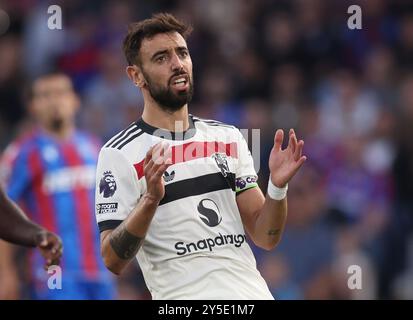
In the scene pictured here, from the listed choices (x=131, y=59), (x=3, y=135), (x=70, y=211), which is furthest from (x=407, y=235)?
(x=131, y=59)

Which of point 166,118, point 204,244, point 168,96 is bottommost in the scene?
point 204,244

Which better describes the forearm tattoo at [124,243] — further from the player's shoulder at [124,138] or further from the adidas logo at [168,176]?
the player's shoulder at [124,138]

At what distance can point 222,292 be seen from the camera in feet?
19.2

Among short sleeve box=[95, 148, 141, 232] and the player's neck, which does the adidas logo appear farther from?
the player's neck

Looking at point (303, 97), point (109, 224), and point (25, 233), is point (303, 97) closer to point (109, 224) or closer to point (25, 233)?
point (25, 233)

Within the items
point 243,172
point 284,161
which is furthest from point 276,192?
point 243,172

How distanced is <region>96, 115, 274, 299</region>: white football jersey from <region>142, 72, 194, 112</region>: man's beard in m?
0.14

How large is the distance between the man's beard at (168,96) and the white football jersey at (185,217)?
143mm

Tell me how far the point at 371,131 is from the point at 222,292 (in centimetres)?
689

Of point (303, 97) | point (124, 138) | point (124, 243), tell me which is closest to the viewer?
point (124, 243)

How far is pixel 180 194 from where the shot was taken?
5949 millimetres

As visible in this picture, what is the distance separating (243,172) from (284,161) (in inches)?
13.8

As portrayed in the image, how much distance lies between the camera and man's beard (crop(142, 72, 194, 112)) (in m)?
6.05

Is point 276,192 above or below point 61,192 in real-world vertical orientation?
above
